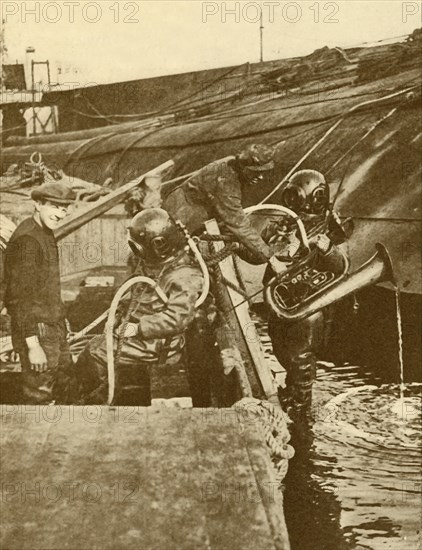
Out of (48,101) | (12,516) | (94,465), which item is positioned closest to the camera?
(12,516)

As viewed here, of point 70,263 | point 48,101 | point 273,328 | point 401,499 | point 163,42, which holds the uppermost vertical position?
point 163,42

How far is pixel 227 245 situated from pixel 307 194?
2.10 feet

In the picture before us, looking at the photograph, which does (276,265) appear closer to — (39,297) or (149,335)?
(149,335)

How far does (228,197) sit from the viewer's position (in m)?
5.52

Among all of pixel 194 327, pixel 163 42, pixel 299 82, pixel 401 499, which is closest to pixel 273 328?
pixel 194 327

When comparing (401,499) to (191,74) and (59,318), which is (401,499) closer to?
(59,318)

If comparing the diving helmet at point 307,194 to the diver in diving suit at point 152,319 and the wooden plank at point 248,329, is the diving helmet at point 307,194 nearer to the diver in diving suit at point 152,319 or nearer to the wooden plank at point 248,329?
the wooden plank at point 248,329

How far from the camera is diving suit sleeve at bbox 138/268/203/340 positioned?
215 inches

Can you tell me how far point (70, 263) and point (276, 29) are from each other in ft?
7.15

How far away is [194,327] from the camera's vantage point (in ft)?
18.1

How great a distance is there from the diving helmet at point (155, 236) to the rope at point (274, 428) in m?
1.11

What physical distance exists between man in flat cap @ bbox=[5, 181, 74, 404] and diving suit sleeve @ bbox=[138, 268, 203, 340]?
0.62 m

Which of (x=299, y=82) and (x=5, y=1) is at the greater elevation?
(x=5, y=1)

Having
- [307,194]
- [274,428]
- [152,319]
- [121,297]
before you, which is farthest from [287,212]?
[274,428]
